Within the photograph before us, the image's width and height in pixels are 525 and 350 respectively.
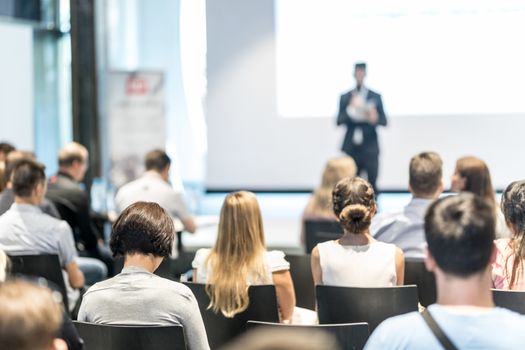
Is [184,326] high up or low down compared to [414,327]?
down

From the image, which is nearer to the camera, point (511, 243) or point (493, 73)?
point (511, 243)

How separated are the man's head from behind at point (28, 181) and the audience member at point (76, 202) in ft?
4.33

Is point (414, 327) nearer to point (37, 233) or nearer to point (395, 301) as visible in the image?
point (395, 301)

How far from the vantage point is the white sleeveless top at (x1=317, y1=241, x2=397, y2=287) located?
12.1ft

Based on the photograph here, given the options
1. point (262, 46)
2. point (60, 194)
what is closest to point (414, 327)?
point (60, 194)

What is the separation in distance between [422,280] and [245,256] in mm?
867

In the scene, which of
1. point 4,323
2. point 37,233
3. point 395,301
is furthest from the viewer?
point 37,233

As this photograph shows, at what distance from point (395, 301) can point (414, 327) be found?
143cm

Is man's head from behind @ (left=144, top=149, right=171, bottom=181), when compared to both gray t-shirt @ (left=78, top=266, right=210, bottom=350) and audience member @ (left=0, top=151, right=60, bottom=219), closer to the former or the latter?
audience member @ (left=0, top=151, right=60, bottom=219)

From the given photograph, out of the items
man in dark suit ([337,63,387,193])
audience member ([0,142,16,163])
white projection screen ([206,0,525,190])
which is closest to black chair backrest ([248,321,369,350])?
audience member ([0,142,16,163])

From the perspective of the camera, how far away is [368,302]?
3.33 m

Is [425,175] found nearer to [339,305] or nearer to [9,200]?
[339,305]

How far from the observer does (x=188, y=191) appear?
418 inches

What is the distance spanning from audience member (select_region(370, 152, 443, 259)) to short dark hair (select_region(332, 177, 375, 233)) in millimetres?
710
